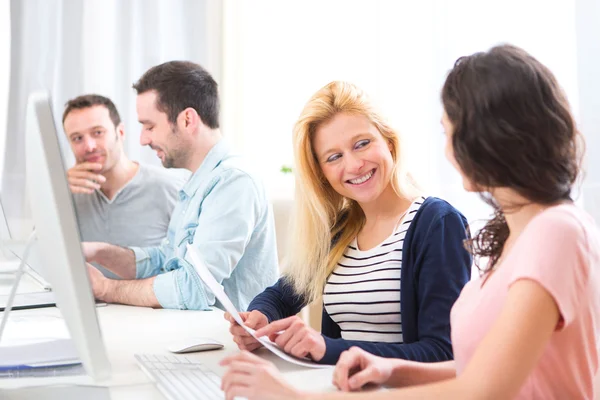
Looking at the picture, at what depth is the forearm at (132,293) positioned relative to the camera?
6.13 ft

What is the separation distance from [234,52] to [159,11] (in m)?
0.39

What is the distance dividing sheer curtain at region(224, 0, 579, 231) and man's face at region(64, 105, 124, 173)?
73 cm

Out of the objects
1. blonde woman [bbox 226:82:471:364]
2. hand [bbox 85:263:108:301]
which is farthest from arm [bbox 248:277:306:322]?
hand [bbox 85:263:108:301]

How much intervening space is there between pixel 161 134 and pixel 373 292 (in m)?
1.14

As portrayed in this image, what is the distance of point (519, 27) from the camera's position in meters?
2.41

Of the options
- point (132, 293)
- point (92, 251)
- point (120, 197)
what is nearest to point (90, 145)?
point (120, 197)

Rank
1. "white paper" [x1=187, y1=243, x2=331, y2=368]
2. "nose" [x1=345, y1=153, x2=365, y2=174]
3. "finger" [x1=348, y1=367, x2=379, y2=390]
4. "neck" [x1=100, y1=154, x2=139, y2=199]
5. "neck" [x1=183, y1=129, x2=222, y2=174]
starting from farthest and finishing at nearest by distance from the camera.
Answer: "neck" [x1=100, y1=154, x2=139, y2=199] → "neck" [x1=183, y1=129, x2=222, y2=174] → "nose" [x1=345, y1=153, x2=365, y2=174] → "white paper" [x1=187, y1=243, x2=331, y2=368] → "finger" [x1=348, y1=367, x2=379, y2=390]

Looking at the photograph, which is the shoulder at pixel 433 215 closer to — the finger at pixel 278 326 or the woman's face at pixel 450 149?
the finger at pixel 278 326

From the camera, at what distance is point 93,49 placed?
10.9 feet

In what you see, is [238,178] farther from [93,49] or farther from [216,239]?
[93,49]

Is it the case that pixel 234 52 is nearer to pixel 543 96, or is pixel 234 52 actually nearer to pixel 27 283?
pixel 27 283

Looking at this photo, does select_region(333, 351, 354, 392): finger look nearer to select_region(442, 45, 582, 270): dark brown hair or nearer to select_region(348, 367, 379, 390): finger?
select_region(348, 367, 379, 390): finger

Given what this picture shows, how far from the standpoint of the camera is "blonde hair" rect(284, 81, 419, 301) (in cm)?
158

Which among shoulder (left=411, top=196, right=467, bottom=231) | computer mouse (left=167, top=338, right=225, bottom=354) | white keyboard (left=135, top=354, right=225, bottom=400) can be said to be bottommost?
computer mouse (left=167, top=338, right=225, bottom=354)
